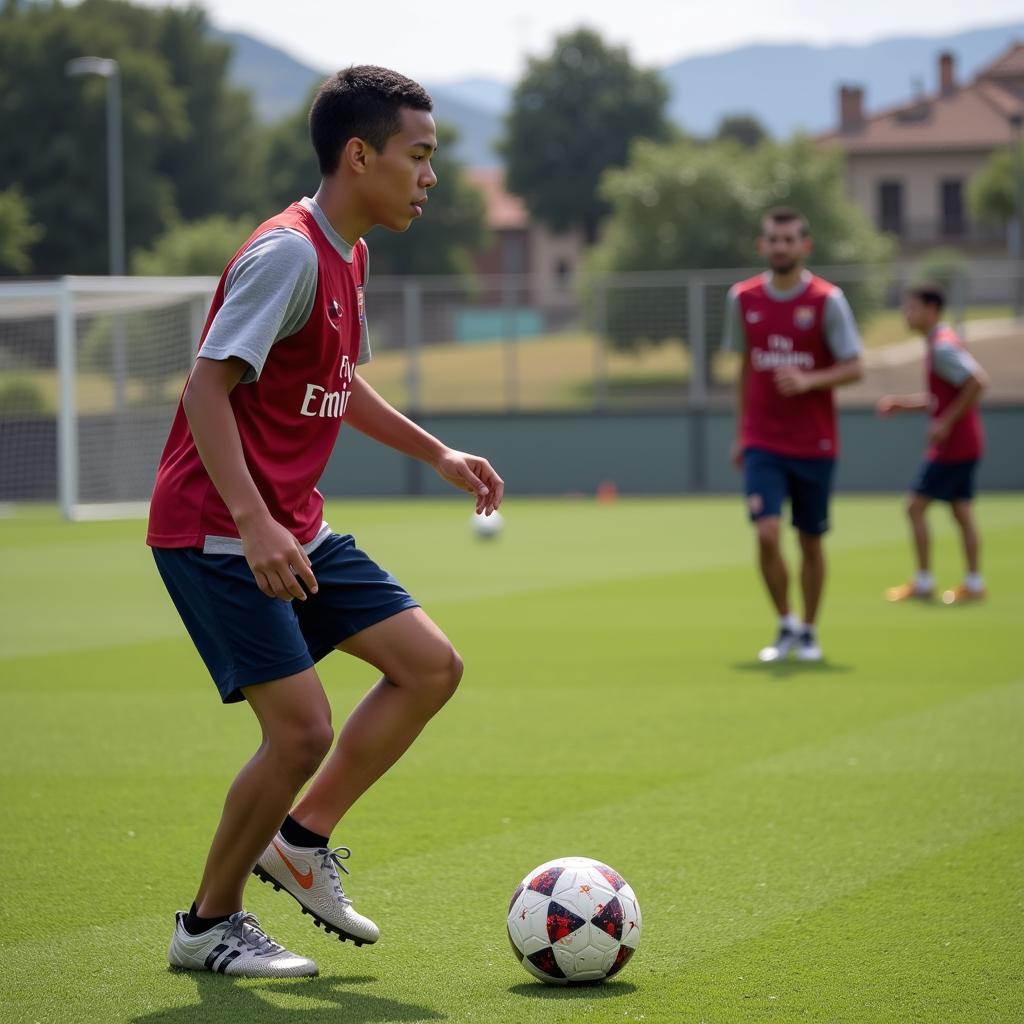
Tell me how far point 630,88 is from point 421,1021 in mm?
85563

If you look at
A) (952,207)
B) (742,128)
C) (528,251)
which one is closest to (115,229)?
(952,207)

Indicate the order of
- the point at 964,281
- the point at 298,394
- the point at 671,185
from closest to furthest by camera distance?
the point at 298,394 → the point at 964,281 → the point at 671,185

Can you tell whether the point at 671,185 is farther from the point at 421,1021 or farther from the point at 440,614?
the point at 421,1021

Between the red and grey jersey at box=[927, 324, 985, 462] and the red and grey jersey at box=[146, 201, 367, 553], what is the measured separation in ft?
29.7

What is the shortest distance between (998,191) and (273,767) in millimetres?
60647

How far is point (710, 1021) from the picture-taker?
149 inches

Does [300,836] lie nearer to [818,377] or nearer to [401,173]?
[401,173]

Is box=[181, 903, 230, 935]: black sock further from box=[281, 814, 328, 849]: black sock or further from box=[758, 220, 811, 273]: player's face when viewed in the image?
box=[758, 220, 811, 273]: player's face

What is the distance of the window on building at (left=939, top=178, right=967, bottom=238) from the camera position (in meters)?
76.4

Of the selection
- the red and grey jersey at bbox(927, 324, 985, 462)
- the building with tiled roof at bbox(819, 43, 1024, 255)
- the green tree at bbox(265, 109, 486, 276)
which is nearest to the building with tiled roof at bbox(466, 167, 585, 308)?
the green tree at bbox(265, 109, 486, 276)

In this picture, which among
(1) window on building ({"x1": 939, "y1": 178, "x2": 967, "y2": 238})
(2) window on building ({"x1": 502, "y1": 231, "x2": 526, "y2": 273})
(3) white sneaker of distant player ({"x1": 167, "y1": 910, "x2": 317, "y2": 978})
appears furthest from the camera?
(2) window on building ({"x1": 502, "y1": 231, "x2": 526, "y2": 273})

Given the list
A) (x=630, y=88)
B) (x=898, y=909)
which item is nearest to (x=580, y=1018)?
(x=898, y=909)

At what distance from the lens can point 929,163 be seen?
76.7 meters

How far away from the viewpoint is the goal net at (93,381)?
2236 centimetres
